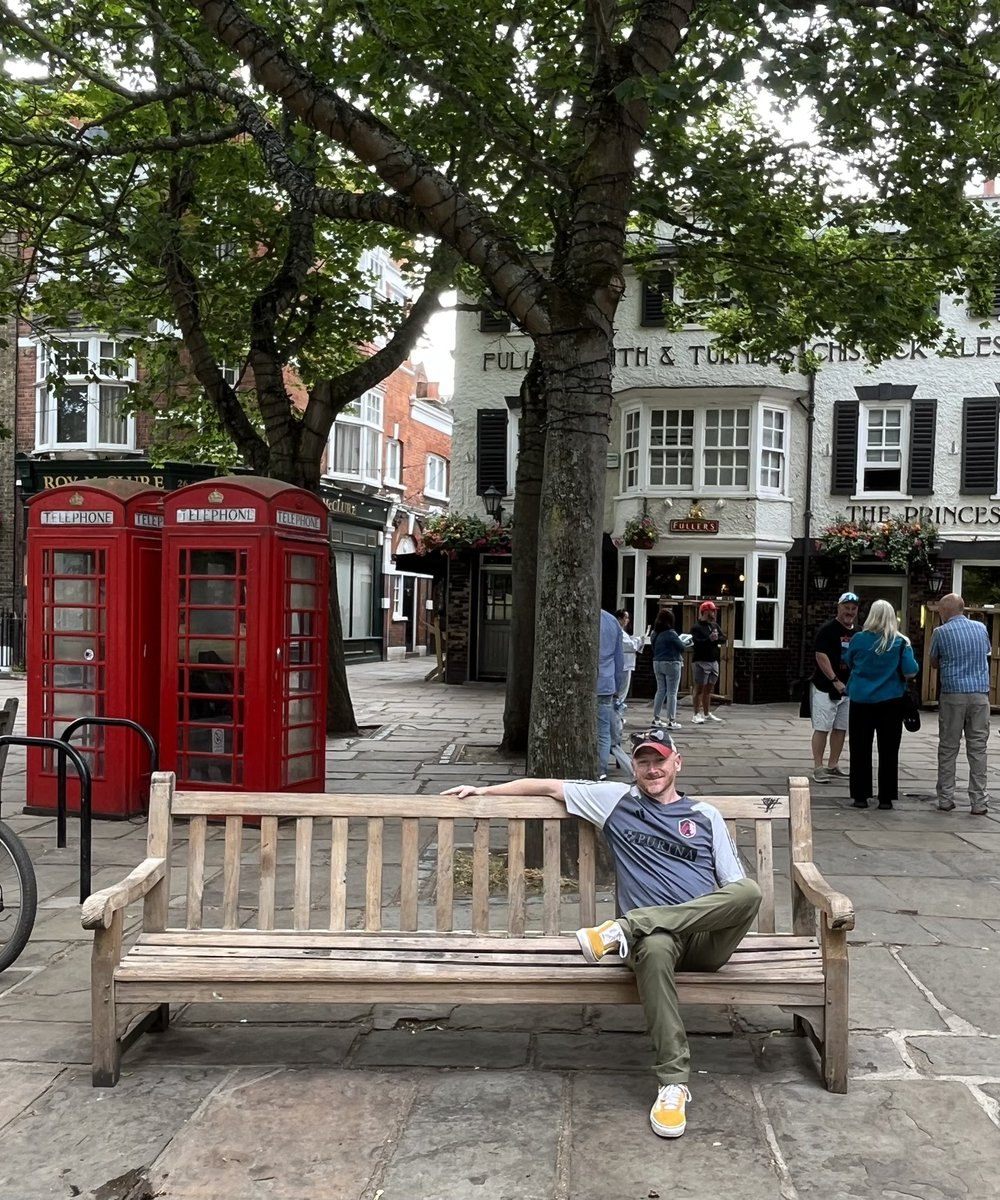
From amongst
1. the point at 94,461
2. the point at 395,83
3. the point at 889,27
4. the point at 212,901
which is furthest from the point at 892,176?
the point at 94,461

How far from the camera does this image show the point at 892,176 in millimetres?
10312

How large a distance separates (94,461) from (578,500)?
21.3 meters

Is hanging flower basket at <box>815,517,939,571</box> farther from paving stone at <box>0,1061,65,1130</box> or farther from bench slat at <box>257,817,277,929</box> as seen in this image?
paving stone at <box>0,1061,65,1130</box>

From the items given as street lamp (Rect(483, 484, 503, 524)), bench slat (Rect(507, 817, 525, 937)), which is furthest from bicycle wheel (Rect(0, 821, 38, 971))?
street lamp (Rect(483, 484, 503, 524))

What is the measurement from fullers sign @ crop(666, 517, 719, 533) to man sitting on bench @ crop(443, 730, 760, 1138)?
52.7ft

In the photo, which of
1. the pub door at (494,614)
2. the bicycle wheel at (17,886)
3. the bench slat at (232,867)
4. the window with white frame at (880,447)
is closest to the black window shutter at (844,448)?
the window with white frame at (880,447)

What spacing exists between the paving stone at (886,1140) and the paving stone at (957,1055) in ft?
0.46

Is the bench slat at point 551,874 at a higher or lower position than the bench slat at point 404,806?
→ lower

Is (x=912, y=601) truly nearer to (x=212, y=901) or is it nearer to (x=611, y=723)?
(x=611, y=723)

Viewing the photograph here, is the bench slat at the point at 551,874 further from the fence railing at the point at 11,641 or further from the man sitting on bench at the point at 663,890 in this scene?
the fence railing at the point at 11,641

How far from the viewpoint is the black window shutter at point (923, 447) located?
790 inches

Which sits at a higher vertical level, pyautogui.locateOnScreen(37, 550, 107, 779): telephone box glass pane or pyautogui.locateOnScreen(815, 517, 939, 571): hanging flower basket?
pyautogui.locateOnScreen(815, 517, 939, 571): hanging flower basket

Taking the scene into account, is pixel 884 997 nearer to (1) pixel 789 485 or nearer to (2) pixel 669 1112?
(2) pixel 669 1112

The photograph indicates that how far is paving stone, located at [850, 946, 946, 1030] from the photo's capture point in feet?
14.0
